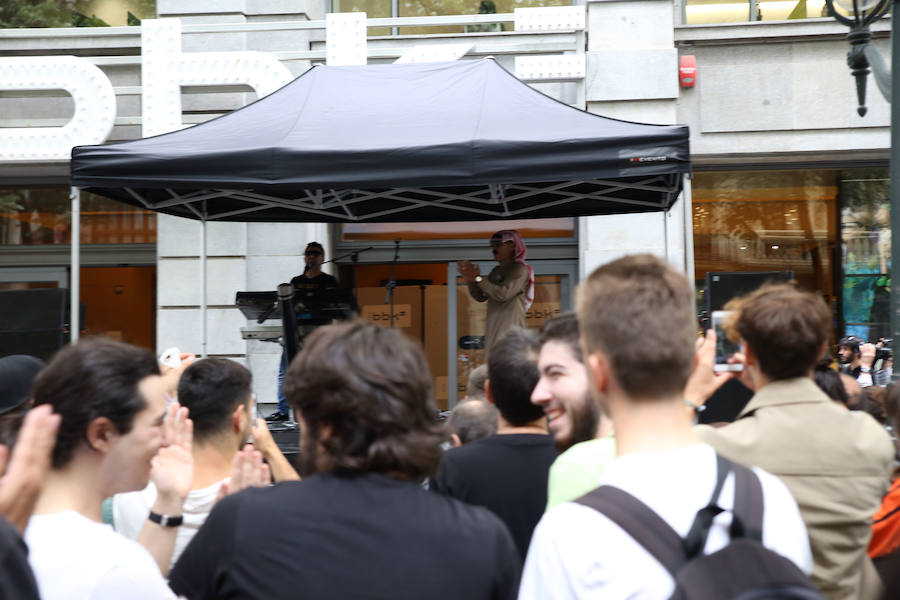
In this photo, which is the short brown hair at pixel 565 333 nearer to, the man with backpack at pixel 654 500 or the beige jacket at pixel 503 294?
the man with backpack at pixel 654 500

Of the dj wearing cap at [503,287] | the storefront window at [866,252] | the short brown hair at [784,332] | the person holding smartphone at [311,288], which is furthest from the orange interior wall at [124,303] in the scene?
the short brown hair at [784,332]

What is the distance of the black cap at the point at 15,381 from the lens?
2.73m

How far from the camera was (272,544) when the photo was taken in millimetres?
1661

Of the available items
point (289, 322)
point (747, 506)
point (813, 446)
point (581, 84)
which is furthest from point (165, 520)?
point (581, 84)

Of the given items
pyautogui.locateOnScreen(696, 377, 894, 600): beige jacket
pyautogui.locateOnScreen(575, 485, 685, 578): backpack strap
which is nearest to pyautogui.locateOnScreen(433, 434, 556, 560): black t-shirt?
pyautogui.locateOnScreen(696, 377, 894, 600): beige jacket

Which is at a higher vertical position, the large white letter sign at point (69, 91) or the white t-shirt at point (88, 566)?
the large white letter sign at point (69, 91)

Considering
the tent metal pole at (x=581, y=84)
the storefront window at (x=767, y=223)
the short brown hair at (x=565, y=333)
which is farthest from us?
the storefront window at (x=767, y=223)

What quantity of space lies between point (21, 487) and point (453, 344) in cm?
894

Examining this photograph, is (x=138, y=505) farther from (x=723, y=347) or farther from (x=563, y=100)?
(x=563, y=100)

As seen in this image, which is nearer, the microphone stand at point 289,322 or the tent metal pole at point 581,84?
the microphone stand at point 289,322

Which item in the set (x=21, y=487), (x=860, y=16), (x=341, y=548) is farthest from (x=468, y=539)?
(x=860, y=16)

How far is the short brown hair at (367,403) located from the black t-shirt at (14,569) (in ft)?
1.81

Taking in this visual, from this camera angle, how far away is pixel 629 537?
1490mm

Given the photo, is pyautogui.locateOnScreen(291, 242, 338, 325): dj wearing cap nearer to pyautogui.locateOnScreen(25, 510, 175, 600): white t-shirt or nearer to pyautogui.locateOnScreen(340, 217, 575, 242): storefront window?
pyautogui.locateOnScreen(340, 217, 575, 242): storefront window
